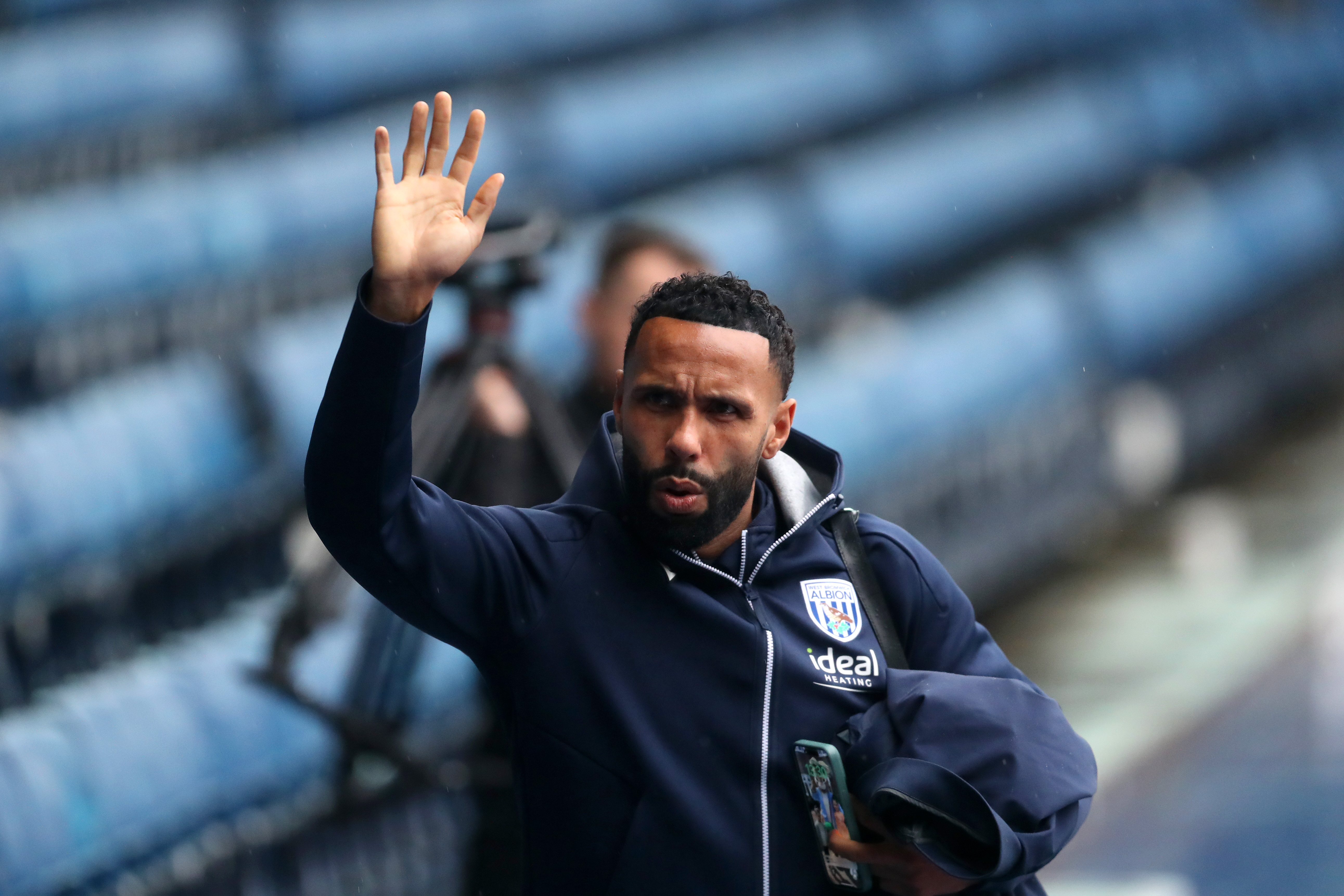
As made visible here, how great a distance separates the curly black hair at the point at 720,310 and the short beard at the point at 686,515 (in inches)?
3.5

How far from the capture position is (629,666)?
123 cm

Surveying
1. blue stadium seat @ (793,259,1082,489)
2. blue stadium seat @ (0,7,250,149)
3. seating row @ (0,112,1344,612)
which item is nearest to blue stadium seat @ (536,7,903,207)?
seating row @ (0,112,1344,612)

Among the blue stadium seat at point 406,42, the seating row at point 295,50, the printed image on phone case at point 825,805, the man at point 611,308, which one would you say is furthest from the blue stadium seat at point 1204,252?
the printed image on phone case at point 825,805

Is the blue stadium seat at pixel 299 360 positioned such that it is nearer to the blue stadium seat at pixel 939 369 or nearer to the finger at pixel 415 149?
the blue stadium seat at pixel 939 369

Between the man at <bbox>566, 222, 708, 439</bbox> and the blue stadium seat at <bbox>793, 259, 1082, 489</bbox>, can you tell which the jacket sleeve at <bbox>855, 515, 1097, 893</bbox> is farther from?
the blue stadium seat at <bbox>793, 259, 1082, 489</bbox>

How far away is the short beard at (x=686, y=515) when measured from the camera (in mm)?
1235

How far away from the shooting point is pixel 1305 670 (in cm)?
442

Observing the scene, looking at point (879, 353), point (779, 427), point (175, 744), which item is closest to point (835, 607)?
point (779, 427)

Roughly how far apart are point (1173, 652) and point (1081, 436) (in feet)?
2.53

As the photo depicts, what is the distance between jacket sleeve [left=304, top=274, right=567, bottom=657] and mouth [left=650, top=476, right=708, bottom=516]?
0.36 ft

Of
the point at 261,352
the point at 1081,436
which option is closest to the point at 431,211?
the point at 261,352

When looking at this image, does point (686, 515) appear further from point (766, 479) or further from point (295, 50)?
point (295, 50)

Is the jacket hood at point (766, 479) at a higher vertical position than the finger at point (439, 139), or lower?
lower

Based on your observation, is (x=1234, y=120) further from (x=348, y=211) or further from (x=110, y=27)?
(x=110, y=27)
